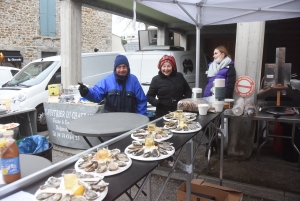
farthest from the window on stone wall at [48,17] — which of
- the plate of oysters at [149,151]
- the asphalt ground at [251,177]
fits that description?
the plate of oysters at [149,151]

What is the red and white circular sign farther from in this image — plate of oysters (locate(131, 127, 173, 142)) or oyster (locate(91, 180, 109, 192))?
oyster (locate(91, 180, 109, 192))

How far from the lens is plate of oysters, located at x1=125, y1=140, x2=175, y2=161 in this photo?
1.58m

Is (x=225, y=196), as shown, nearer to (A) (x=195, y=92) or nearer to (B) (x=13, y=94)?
(A) (x=195, y=92)

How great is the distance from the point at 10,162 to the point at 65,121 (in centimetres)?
380

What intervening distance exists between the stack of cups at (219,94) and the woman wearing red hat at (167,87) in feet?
2.96

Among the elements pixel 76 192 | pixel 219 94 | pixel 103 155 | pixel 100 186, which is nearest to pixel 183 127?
pixel 103 155

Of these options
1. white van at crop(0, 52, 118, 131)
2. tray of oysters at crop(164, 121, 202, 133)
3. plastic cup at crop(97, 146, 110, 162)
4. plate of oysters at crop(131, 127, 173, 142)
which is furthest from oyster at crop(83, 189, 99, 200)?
white van at crop(0, 52, 118, 131)

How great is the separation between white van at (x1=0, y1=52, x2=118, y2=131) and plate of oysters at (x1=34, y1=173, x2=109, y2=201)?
5031 mm

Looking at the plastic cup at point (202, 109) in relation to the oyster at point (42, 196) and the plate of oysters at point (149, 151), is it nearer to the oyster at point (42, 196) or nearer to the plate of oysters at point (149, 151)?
the plate of oysters at point (149, 151)

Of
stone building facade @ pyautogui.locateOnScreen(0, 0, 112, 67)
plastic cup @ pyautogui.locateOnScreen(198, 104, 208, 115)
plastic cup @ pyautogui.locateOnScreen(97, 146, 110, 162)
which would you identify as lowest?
plastic cup @ pyautogui.locateOnScreen(97, 146, 110, 162)

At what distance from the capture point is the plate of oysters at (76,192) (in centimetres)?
111

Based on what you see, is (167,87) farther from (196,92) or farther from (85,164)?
(85,164)

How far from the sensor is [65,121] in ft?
16.5

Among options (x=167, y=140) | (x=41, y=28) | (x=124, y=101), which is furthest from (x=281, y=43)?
(x=41, y=28)
